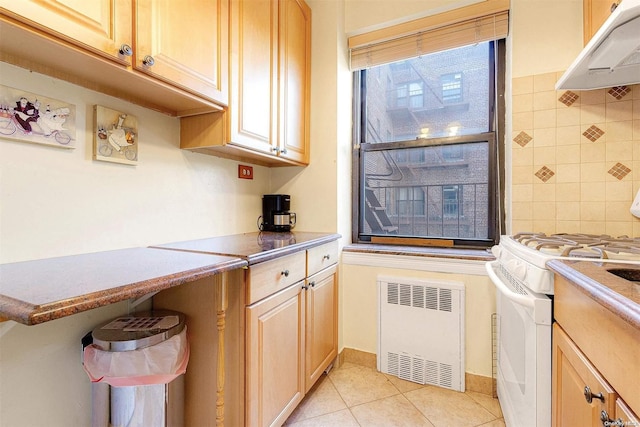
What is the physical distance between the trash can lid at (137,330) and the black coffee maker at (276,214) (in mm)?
925

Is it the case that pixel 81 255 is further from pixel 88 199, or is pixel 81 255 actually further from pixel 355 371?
pixel 355 371

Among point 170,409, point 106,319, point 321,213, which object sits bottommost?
point 170,409

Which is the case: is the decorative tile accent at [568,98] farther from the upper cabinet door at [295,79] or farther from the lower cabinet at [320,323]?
the lower cabinet at [320,323]

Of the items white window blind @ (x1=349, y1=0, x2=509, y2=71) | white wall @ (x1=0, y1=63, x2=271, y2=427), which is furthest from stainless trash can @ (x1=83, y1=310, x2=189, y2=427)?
white window blind @ (x1=349, y1=0, x2=509, y2=71)

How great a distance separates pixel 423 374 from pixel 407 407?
273mm

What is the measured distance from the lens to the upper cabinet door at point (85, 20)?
753 mm

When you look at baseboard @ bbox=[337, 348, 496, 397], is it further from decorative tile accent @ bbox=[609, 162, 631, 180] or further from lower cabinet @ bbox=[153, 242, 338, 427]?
decorative tile accent @ bbox=[609, 162, 631, 180]

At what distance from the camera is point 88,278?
78 centimetres

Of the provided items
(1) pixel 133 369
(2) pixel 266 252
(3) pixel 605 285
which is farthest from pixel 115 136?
(3) pixel 605 285

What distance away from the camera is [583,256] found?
97 cm

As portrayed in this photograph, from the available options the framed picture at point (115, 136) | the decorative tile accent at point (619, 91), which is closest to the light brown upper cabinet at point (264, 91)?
the framed picture at point (115, 136)

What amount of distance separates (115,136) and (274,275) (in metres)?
0.87

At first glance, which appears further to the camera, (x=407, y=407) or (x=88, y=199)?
(x=407, y=407)

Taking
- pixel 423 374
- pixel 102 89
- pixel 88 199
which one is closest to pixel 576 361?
pixel 423 374
